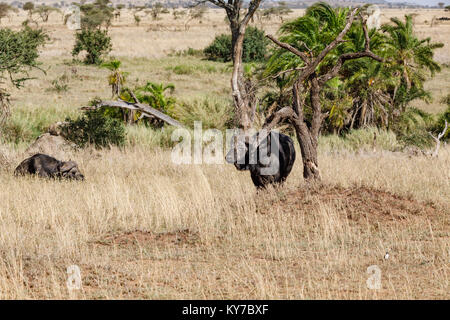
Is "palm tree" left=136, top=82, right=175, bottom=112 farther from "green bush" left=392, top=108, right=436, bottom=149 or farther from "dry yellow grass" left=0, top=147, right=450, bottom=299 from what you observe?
"green bush" left=392, top=108, right=436, bottom=149

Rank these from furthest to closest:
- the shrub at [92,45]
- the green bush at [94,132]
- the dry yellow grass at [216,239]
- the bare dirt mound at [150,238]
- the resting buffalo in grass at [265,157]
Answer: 1. the shrub at [92,45]
2. the green bush at [94,132]
3. the resting buffalo in grass at [265,157]
4. the bare dirt mound at [150,238]
5. the dry yellow grass at [216,239]

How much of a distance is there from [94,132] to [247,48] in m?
21.5

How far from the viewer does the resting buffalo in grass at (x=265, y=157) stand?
830 centimetres

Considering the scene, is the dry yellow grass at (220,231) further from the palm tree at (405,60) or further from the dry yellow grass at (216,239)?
the palm tree at (405,60)

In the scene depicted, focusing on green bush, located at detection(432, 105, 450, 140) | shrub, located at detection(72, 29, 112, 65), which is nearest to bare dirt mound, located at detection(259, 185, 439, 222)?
green bush, located at detection(432, 105, 450, 140)

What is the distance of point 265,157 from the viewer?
336 inches

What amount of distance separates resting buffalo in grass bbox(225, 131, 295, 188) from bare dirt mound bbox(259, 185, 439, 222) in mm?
406

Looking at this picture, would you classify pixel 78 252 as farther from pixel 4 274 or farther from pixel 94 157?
pixel 94 157

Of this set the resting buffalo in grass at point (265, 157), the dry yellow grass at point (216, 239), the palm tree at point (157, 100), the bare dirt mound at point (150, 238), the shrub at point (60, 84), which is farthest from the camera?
the shrub at point (60, 84)

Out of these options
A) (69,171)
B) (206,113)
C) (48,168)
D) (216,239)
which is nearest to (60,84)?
(206,113)

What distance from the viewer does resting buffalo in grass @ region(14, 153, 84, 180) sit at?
1045cm

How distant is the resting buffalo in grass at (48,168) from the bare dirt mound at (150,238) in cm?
359

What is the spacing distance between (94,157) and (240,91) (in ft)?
14.9

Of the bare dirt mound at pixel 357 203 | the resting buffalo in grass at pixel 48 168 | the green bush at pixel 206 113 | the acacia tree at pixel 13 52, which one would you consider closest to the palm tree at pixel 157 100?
the green bush at pixel 206 113
